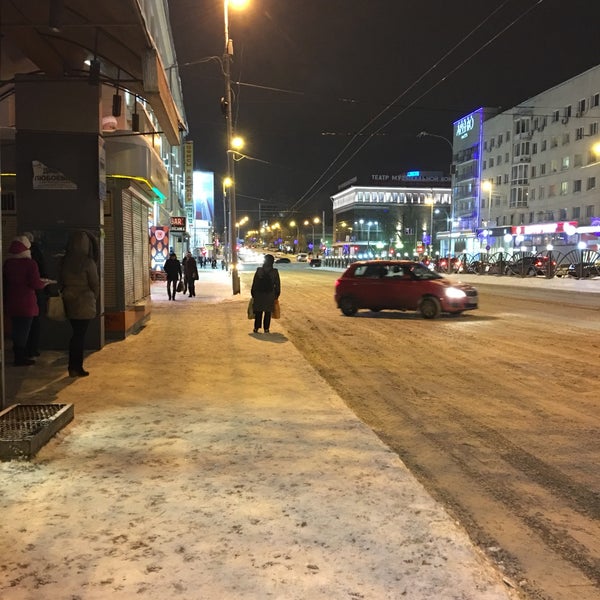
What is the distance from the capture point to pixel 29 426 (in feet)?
15.9

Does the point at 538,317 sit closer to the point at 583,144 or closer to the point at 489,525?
the point at 489,525

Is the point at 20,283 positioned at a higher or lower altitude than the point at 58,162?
lower

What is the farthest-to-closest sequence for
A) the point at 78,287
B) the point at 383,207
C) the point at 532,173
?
1. the point at 383,207
2. the point at 532,173
3. the point at 78,287

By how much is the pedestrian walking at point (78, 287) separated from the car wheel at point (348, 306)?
10109 mm

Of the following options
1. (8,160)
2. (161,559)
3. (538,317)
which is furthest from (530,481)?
(538,317)

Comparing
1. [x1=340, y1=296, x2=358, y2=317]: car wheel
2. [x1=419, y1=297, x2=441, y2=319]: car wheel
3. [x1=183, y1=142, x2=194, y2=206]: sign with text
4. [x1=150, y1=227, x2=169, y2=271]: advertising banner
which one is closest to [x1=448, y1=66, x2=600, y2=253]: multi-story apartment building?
[x1=183, y1=142, x2=194, y2=206]: sign with text

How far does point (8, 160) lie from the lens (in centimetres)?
950

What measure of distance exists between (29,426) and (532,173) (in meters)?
74.8

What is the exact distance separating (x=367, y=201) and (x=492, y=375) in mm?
128386

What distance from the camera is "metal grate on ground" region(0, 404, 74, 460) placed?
4453mm

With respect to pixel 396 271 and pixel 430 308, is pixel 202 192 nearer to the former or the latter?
pixel 396 271

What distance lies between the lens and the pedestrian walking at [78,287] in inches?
279

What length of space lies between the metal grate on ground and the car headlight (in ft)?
37.8

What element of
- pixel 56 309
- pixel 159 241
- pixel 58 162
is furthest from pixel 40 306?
pixel 159 241
